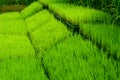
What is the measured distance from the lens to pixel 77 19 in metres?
3.52

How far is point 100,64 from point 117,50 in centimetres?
18

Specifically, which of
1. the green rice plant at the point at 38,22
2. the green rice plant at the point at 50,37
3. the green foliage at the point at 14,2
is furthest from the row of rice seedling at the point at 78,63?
the green foliage at the point at 14,2

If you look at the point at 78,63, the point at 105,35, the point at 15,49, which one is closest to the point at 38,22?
the point at 15,49

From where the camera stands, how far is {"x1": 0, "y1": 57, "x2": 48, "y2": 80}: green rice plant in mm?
2176

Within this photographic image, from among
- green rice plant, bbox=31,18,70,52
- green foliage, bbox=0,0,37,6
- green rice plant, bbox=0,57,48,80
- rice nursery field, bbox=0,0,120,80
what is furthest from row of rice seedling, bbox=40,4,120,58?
green foliage, bbox=0,0,37,6

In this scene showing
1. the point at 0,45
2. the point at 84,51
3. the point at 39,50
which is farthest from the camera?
the point at 0,45

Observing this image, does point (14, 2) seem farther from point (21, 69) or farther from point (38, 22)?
point (21, 69)

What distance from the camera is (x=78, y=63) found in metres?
2.24

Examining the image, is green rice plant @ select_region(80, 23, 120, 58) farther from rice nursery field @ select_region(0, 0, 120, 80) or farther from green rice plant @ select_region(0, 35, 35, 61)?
green rice plant @ select_region(0, 35, 35, 61)

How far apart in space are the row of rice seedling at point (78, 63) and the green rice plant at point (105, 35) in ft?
0.27

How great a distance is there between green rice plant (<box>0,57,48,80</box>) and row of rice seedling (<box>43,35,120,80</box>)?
0.27 feet

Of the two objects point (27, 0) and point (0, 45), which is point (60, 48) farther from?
point (27, 0)

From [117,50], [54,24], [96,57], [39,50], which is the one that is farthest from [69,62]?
[54,24]

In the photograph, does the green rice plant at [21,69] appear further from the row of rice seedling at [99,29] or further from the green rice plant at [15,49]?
the row of rice seedling at [99,29]
